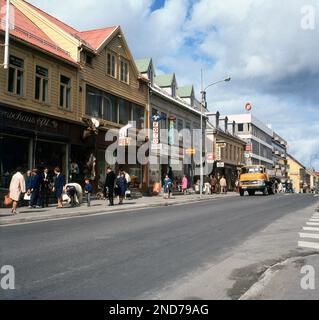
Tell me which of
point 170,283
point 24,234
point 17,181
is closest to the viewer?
point 170,283

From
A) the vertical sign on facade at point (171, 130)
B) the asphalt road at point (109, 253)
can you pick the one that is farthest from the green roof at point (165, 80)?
the asphalt road at point (109, 253)

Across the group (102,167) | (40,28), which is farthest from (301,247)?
(40,28)

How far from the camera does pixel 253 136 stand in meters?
80.8

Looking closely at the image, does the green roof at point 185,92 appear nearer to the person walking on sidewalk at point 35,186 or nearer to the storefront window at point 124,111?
the storefront window at point 124,111

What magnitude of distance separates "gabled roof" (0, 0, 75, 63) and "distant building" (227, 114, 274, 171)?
47940 mm

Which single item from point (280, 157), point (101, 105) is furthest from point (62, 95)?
point (280, 157)

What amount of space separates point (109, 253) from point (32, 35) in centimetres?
1700

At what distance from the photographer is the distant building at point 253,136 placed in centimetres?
7850

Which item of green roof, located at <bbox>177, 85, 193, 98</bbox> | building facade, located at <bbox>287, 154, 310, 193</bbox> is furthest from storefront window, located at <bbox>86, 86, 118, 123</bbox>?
building facade, located at <bbox>287, 154, 310, 193</bbox>

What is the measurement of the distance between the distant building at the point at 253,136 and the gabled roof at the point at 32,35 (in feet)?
157

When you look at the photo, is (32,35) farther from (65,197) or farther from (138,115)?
(138,115)

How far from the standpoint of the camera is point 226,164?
2315 inches
